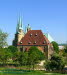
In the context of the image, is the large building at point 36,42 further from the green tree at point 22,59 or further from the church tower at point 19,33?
the green tree at point 22,59

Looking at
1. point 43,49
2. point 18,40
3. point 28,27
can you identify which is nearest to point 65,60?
point 43,49

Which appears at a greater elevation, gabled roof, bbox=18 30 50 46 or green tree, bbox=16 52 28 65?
gabled roof, bbox=18 30 50 46

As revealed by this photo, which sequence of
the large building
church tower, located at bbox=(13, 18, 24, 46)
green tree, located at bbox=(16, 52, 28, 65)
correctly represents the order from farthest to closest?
church tower, located at bbox=(13, 18, 24, 46) < the large building < green tree, located at bbox=(16, 52, 28, 65)

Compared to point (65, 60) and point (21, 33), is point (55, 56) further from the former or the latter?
point (21, 33)

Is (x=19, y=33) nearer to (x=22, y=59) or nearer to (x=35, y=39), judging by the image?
(x=35, y=39)

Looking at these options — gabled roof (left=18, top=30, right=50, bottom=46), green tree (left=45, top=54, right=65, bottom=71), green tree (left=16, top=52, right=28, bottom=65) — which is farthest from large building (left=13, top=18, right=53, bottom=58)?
green tree (left=45, top=54, right=65, bottom=71)

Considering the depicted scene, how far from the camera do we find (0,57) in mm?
84438

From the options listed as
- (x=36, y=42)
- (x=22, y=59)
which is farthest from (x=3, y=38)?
(x=36, y=42)

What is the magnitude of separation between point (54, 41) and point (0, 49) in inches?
2632

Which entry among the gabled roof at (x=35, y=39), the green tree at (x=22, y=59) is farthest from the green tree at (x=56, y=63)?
the gabled roof at (x=35, y=39)

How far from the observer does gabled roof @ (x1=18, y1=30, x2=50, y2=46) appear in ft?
436

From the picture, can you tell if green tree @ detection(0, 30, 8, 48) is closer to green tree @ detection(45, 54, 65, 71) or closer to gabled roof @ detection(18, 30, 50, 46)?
green tree @ detection(45, 54, 65, 71)

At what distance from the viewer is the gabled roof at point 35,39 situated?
132750 mm

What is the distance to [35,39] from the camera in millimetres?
134500
